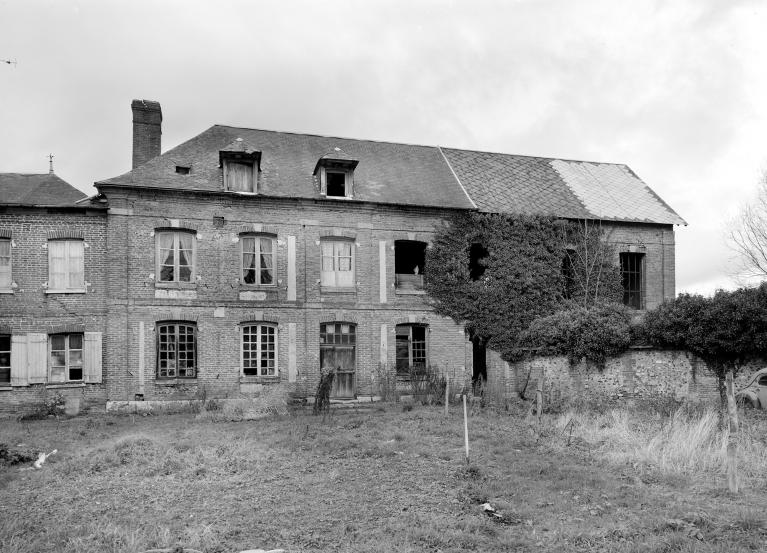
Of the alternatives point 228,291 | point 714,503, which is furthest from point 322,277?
point 714,503

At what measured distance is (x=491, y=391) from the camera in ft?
70.9

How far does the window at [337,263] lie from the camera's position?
70.5 ft

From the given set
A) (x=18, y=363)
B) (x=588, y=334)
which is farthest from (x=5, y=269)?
(x=588, y=334)

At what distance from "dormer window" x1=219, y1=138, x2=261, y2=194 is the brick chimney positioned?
278cm

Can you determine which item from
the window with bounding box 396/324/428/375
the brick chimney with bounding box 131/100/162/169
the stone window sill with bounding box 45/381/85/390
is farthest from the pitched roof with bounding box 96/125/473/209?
the stone window sill with bounding box 45/381/85/390

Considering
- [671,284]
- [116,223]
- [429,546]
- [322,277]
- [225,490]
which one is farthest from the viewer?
[671,284]

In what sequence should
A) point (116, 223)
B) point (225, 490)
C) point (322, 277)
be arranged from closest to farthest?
point (225, 490)
point (116, 223)
point (322, 277)

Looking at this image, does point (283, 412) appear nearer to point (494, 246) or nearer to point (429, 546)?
point (494, 246)

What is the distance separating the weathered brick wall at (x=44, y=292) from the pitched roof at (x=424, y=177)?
1.86 metres

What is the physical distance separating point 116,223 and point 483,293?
11729 mm

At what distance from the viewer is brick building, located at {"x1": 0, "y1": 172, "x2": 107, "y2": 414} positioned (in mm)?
19203

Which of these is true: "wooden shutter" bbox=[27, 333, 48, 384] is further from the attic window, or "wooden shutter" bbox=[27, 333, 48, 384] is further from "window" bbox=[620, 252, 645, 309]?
"window" bbox=[620, 252, 645, 309]

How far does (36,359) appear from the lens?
19.2 metres

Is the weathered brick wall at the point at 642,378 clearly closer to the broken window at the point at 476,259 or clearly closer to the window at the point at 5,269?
the broken window at the point at 476,259
